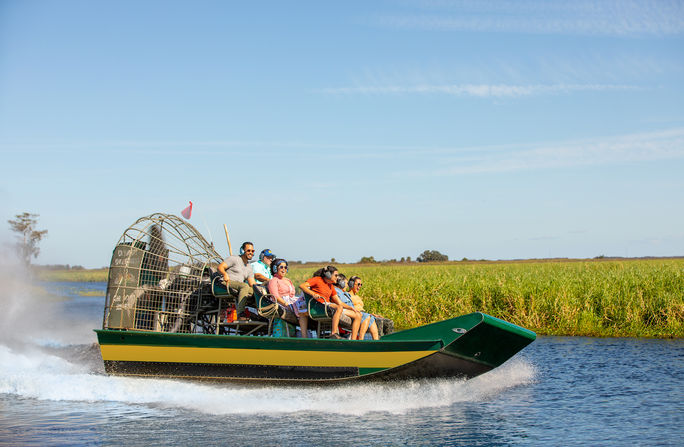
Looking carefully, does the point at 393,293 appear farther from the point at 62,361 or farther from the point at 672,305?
the point at 62,361

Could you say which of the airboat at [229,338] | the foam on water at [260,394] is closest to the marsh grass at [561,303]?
the foam on water at [260,394]

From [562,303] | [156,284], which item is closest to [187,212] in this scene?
[156,284]

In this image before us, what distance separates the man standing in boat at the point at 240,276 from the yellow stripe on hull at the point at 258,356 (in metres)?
0.93

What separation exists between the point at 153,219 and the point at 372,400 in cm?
513

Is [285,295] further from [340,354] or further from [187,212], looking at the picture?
[187,212]

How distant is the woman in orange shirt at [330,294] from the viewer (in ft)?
33.9

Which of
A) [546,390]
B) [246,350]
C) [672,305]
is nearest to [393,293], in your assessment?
[672,305]

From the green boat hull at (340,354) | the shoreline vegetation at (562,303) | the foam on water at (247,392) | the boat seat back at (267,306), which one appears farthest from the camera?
the shoreline vegetation at (562,303)

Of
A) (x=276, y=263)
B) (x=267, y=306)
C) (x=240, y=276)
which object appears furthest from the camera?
(x=240, y=276)

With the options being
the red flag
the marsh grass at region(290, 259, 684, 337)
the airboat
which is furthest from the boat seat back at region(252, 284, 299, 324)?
the marsh grass at region(290, 259, 684, 337)

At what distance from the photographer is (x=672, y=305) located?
1700 cm

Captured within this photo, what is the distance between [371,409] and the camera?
10.1m

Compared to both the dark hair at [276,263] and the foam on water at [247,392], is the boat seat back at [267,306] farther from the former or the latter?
the foam on water at [247,392]

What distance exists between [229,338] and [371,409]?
2519 mm
